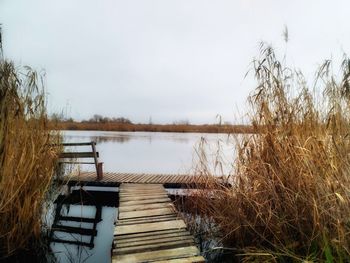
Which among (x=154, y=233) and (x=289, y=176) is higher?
(x=289, y=176)

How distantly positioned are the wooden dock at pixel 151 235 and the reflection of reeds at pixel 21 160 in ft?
3.41

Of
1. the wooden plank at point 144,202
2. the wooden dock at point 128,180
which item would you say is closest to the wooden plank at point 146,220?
the wooden plank at point 144,202

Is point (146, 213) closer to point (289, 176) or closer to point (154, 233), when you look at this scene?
point (154, 233)

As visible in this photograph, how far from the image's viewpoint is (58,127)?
571cm

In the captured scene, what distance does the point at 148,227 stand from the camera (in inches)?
154

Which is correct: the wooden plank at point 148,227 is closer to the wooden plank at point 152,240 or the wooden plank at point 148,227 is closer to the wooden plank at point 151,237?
the wooden plank at point 151,237

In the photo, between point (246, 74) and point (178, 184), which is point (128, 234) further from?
point (178, 184)

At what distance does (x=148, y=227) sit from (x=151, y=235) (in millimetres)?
308

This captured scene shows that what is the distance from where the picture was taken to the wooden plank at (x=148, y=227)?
377cm

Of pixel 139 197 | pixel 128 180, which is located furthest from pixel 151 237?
pixel 128 180

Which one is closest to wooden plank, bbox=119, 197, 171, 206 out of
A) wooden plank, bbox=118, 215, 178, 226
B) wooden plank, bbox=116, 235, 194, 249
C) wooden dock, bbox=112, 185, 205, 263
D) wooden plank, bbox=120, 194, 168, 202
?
wooden dock, bbox=112, 185, 205, 263

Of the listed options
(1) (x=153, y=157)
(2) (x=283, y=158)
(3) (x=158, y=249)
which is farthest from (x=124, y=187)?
→ (1) (x=153, y=157)

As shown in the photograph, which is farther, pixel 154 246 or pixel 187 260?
pixel 154 246

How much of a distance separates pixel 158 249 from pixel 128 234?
603mm
